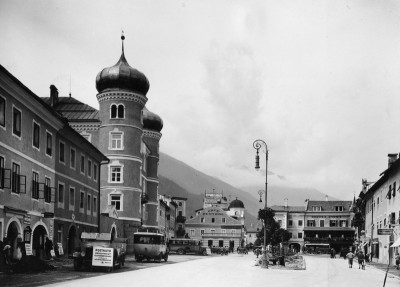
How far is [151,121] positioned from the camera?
73.6 m

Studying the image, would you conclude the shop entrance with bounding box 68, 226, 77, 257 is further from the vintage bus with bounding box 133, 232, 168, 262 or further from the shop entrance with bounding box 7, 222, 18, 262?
the shop entrance with bounding box 7, 222, 18, 262

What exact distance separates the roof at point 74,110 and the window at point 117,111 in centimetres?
232

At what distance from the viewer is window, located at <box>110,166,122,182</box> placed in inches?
2164

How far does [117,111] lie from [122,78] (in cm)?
337

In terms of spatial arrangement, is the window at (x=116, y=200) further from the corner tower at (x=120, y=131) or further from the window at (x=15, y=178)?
the window at (x=15, y=178)

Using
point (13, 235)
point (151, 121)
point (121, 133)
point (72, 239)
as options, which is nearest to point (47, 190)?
point (13, 235)

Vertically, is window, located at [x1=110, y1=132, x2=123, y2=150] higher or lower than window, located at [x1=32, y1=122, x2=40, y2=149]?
higher

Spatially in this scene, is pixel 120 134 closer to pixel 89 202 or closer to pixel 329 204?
pixel 89 202

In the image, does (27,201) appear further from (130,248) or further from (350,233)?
(350,233)

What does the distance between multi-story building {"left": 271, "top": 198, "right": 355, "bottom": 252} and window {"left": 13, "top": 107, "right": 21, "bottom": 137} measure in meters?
90.9

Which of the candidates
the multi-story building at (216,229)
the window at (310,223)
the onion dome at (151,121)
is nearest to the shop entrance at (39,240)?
the onion dome at (151,121)

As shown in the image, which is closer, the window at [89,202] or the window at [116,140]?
the window at [89,202]

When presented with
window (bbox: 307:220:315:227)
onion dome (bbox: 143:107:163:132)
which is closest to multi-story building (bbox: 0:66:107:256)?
onion dome (bbox: 143:107:163:132)

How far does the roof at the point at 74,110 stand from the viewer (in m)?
57.1
